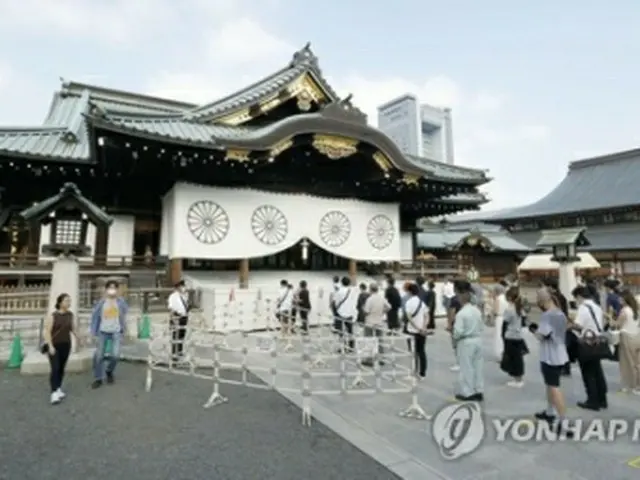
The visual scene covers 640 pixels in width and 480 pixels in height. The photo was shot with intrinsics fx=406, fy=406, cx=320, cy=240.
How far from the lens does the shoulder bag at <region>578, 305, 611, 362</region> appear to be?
5.46 m

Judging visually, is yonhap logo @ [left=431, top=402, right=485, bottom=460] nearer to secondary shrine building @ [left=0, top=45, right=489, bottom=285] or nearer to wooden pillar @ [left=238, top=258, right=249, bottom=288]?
wooden pillar @ [left=238, top=258, right=249, bottom=288]

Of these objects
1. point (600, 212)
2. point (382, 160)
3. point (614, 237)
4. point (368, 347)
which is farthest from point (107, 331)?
point (600, 212)

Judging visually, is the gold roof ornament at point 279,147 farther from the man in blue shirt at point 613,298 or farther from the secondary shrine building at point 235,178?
the man in blue shirt at point 613,298

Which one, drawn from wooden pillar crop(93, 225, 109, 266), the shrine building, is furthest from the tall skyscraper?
wooden pillar crop(93, 225, 109, 266)

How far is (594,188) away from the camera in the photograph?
90.7ft

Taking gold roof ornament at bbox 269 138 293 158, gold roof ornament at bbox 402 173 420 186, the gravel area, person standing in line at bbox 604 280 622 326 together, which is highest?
gold roof ornament at bbox 269 138 293 158

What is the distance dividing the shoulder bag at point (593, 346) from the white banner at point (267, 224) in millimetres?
9929

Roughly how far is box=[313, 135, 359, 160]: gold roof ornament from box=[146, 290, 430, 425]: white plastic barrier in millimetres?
5274

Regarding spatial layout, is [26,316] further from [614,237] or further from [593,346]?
[614,237]

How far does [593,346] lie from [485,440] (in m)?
2.16

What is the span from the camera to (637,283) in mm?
21172

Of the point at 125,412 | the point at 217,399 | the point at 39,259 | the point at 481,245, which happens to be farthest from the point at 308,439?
the point at 481,245

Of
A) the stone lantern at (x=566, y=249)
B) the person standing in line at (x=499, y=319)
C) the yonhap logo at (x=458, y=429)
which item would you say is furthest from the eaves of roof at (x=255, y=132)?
the yonhap logo at (x=458, y=429)

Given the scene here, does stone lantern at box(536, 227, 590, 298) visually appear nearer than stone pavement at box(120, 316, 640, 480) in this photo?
No
